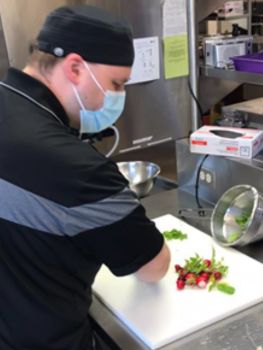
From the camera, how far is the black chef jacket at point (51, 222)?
26.5 inches

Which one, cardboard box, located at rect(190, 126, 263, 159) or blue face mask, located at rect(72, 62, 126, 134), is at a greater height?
blue face mask, located at rect(72, 62, 126, 134)

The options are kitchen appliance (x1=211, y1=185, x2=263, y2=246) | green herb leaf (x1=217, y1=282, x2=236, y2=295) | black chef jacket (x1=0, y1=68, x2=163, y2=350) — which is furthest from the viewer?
kitchen appliance (x1=211, y1=185, x2=263, y2=246)

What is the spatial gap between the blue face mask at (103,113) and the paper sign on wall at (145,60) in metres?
0.78

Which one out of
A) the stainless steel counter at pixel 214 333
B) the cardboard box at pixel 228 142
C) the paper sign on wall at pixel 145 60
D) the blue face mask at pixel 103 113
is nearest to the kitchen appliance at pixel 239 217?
the cardboard box at pixel 228 142

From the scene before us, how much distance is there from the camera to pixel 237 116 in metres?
1.44

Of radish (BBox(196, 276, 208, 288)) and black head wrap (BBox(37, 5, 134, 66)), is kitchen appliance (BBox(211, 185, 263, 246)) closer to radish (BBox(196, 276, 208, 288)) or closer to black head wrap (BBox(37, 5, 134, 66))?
radish (BBox(196, 276, 208, 288))

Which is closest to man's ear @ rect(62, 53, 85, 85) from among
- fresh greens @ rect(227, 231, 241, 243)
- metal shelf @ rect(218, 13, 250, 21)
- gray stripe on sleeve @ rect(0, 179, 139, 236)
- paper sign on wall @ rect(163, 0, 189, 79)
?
gray stripe on sleeve @ rect(0, 179, 139, 236)

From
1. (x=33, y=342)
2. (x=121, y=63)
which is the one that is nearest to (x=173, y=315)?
(x=33, y=342)

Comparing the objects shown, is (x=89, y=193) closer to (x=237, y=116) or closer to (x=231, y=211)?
(x=231, y=211)

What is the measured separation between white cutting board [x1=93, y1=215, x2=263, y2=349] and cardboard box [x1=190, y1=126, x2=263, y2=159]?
32 centimetres

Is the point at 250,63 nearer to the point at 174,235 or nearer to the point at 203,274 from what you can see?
the point at 174,235

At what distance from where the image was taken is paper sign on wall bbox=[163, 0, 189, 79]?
173cm

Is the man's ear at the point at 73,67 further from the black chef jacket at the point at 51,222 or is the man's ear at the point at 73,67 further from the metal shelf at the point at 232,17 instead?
the metal shelf at the point at 232,17

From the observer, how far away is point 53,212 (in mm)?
683
